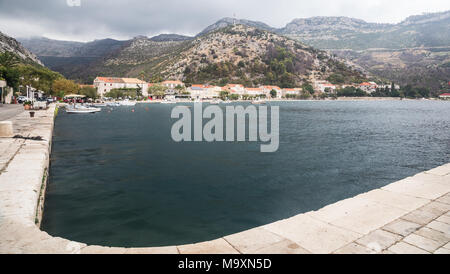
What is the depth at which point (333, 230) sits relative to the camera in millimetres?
4941

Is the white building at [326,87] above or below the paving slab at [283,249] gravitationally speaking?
above

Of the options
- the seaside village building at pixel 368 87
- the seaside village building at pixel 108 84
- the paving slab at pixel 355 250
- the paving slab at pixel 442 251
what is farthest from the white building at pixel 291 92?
the paving slab at pixel 355 250

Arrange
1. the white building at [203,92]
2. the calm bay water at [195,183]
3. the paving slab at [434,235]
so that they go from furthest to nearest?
the white building at [203,92] < the calm bay water at [195,183] < the paving slab at [434,235]

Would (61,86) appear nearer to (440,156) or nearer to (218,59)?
(440,156)

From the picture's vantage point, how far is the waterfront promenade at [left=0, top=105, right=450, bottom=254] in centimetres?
424

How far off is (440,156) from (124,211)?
21.5 meters

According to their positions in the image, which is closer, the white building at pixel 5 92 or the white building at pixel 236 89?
the white building at pixel 5 92

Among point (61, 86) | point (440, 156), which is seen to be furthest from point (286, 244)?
point (61, 86)

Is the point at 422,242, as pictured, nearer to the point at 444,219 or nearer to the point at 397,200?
the point at 444,219

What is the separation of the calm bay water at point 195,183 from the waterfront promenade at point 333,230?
2270 mm

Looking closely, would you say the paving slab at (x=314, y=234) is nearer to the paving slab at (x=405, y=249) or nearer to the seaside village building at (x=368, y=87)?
the paving slab at (x=405, y=249)

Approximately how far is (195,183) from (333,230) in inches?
318

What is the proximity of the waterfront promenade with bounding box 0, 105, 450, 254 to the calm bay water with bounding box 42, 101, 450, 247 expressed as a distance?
227 centimetres

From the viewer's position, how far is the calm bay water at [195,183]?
26.4ft
